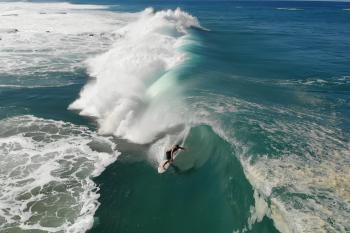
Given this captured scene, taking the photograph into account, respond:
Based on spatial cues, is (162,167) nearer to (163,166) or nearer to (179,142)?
(163,166)

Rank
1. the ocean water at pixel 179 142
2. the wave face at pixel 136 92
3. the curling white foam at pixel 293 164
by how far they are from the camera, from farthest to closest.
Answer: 1. the wave face at pixel 136 92
2. the ocean water at pixel 179 142
3. the curling white foam at pixel 293 164

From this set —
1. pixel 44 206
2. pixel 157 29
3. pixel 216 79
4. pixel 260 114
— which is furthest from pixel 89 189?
pixel 157 29

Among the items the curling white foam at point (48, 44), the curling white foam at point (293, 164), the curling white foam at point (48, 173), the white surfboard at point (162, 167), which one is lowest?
the curling white foam at point (48, 44)

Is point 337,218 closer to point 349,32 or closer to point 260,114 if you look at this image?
point 260,114

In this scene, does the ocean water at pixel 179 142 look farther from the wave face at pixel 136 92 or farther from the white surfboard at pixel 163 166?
the white surfboard at pixel 163 166

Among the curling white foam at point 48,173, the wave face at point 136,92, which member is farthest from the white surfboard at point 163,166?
the wave face at point 136,92

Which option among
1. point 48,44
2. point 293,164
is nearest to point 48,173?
point 293,164
